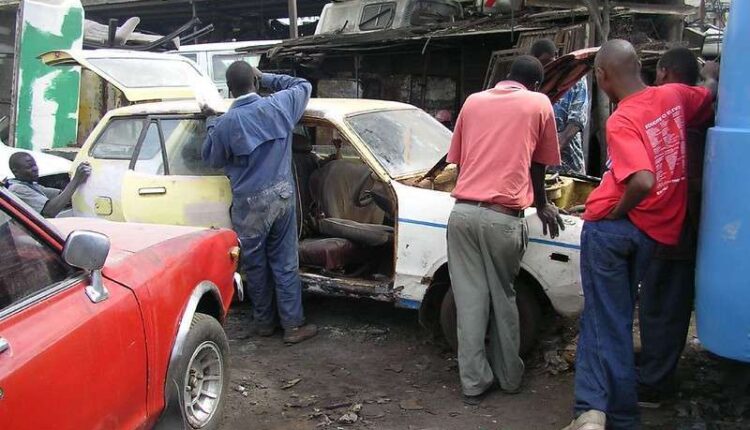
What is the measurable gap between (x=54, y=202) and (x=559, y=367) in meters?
3.72

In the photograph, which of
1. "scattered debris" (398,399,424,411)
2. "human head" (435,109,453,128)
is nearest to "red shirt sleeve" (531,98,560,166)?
"scattered debris" (398,399,424,411)

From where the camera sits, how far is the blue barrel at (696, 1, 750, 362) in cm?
254

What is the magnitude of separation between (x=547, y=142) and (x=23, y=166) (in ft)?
12.6

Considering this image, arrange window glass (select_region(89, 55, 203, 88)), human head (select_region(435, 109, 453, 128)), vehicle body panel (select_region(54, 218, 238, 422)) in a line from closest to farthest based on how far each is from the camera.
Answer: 1. vehicle body panel (select_region(54, 218, 238, 422))
2. window glass (select_region(89, 55, 203, 88))
3. human head (select_region(435, 109, 453, 128))

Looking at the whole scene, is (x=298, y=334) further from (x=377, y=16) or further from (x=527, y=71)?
(x=377, y=16)

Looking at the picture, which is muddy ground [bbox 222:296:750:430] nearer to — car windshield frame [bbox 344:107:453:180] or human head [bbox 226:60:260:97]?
car windshield frame [bbox 344:107:453:180]

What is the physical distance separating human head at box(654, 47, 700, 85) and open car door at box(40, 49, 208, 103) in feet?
18.1

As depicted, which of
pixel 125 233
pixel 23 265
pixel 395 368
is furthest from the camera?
pixel 395 368

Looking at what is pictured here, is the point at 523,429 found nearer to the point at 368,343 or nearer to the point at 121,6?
the point at 368,343

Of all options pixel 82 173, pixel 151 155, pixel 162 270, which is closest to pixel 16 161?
pixel 82 173

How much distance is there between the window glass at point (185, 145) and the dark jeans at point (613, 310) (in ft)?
9.53

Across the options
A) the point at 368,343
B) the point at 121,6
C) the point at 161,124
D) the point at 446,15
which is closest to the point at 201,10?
the point at 121,6

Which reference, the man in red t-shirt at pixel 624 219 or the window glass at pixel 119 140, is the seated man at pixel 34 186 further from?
the man in red t-shirt at pixel 624 219

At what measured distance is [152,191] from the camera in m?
4.84
